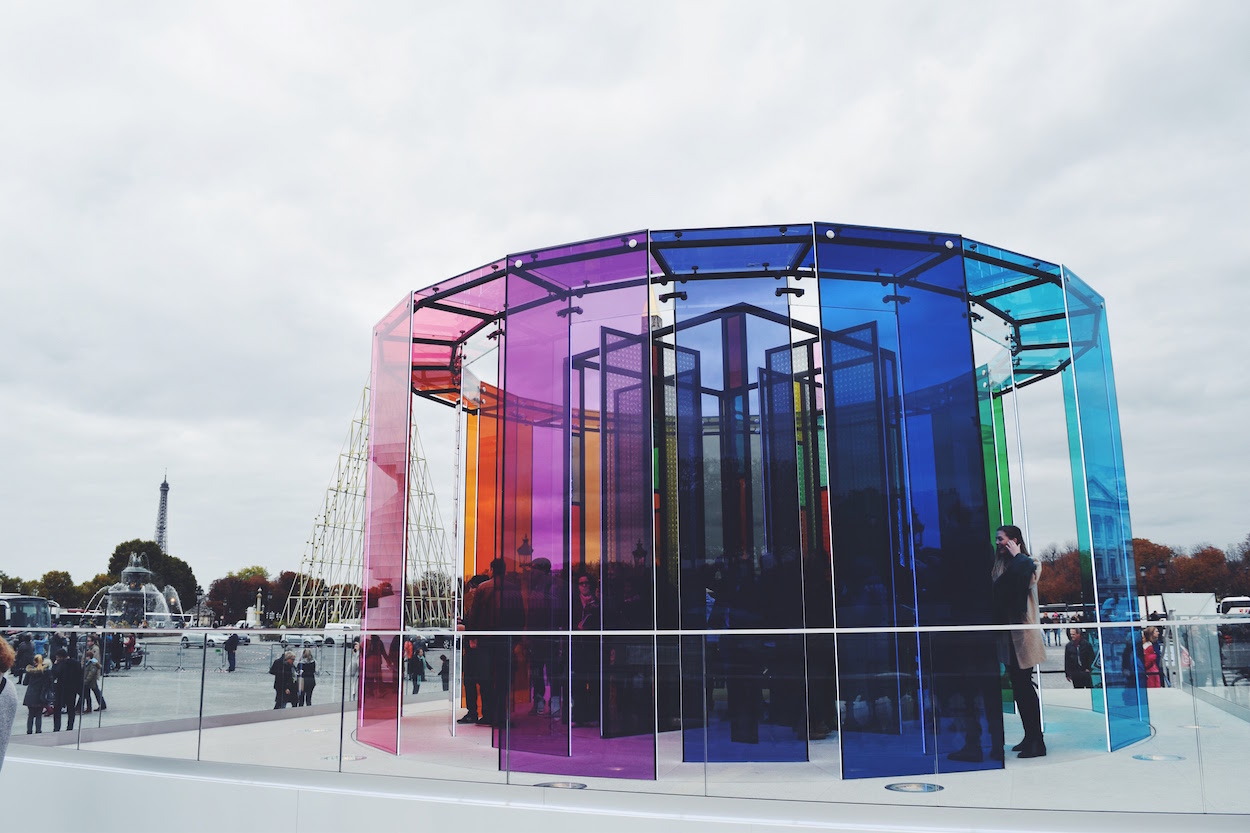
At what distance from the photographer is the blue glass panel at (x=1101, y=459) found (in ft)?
32.7

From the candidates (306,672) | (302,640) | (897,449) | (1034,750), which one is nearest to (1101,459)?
(897,449)

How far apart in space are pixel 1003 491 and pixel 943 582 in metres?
5.68

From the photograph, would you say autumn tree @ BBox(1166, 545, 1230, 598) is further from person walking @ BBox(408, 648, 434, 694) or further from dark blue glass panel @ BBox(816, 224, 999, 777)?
person walking @ BBox(408, 648, 434, 694)

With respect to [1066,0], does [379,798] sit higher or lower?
lower

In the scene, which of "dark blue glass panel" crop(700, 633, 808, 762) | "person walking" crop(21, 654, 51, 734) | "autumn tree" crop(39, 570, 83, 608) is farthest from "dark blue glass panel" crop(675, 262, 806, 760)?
"autumn tree" crop(39, 570, 83, 608)

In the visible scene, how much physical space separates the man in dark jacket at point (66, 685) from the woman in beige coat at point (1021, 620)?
28.8 feet

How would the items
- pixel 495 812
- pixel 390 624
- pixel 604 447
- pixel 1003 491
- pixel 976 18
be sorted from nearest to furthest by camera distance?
pixel 495 812 → pixel 604 447 → pixel 390 624 → pixel 976 18 → pixel 1003 491

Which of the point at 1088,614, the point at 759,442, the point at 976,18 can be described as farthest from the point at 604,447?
the point at 976,18

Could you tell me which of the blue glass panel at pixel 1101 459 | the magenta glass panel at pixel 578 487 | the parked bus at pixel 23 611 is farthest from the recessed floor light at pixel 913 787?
the parked bus at pixel 23 611

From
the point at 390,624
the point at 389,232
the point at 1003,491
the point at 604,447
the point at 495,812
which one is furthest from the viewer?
the point at 389,232

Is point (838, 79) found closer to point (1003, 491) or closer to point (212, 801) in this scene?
point (1003, 491)

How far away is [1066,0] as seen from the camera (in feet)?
41.4

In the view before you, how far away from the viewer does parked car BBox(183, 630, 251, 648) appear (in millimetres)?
8070

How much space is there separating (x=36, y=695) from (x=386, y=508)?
3.88m
